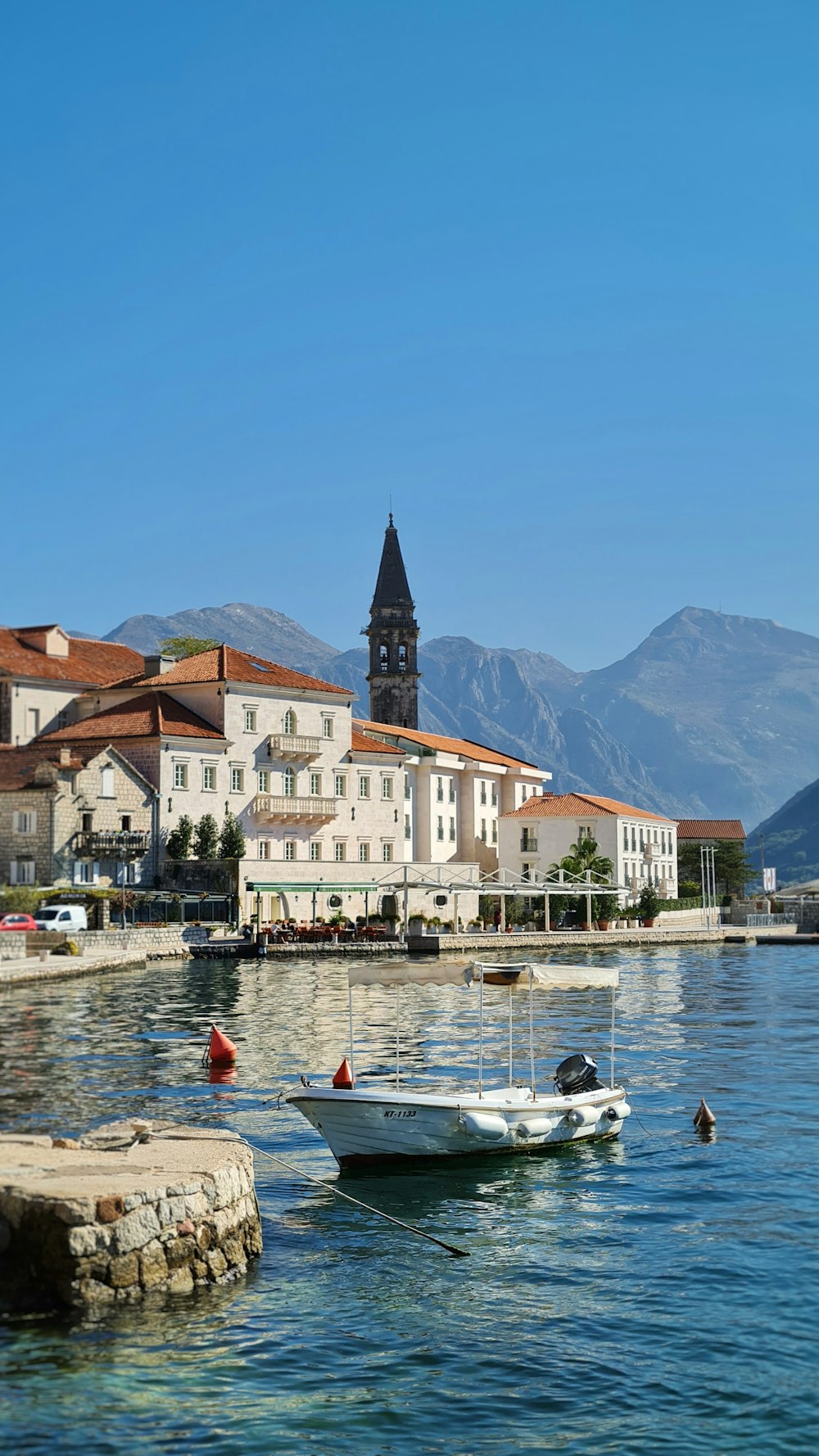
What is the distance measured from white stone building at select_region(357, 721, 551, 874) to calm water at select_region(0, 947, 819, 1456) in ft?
245

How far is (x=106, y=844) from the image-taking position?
7419 centimetres

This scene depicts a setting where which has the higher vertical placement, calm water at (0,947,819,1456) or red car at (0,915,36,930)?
red car at (0,915,36,930)

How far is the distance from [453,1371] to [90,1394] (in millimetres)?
3015

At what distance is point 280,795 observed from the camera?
3474 inches

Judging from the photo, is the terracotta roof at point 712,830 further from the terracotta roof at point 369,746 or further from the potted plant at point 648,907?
the terracotta roof at point 369,746

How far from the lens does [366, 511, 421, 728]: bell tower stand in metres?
136

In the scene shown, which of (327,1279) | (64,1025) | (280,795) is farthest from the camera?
(280,795)

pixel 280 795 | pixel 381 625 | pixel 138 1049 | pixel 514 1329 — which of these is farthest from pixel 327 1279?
pixel 381 625

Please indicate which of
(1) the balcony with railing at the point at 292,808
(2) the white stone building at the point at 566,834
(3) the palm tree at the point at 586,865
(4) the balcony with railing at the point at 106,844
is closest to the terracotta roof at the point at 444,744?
(2) the white stone building at the point at 566,834

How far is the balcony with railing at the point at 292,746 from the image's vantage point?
88125mm

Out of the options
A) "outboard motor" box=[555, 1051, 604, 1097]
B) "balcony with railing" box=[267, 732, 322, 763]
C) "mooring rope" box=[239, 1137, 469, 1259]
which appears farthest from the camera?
"balcony with railing" box=[267, 732, 322, 763]

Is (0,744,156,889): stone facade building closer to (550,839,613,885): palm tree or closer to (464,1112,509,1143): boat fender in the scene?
(550,839,613,885): palm tree

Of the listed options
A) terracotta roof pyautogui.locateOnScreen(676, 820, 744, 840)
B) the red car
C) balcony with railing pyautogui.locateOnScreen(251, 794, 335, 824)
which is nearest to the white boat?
the red car

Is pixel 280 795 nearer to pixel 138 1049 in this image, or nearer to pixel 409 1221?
pixel 138 1049
